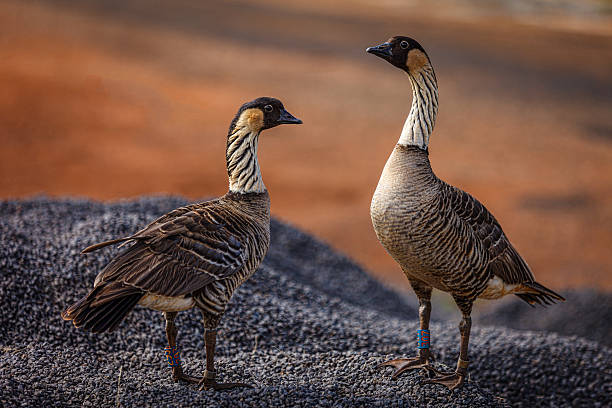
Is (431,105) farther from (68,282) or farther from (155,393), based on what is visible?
(68,282)

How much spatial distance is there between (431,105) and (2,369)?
3971 mm

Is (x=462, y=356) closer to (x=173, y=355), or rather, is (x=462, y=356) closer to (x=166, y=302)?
(x=173, y=355)

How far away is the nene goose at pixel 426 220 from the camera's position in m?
4.45

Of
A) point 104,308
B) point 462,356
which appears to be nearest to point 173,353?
point 104,308

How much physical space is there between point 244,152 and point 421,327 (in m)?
2.05

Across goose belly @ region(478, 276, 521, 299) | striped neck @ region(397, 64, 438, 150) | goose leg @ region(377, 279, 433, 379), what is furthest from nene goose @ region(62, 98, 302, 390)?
goose belly @ region(478, 276, 521, 299)

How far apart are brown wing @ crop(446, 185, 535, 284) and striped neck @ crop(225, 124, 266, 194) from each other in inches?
59.1

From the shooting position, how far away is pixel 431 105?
4.62m

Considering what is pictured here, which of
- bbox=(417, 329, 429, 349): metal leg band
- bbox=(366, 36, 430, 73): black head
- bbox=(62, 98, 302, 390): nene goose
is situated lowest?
bbox=(417, 329, 429, 349): metal leg band

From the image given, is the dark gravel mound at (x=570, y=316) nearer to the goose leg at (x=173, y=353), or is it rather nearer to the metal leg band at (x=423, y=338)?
the metal leg band at (x=423, y=338)

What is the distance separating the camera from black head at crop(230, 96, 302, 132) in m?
4.41

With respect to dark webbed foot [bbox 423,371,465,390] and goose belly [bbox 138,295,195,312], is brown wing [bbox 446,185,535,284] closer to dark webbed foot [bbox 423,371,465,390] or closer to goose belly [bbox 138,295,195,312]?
dark webbed foot [bbox 423,371,465,390]

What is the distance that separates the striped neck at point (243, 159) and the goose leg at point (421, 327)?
Answer: 155cm

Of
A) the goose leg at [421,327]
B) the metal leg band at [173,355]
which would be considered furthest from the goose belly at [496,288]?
the metal leg band at [173,355]
